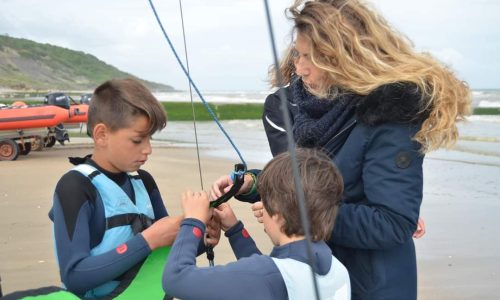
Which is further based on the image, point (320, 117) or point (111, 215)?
point (320, 117)

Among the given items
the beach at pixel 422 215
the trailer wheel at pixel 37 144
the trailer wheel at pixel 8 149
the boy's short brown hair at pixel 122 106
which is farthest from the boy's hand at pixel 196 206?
the trailer wheel at pixel 37 144

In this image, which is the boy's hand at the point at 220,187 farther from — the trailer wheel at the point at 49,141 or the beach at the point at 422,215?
the trailer wheel at the point at 49,141

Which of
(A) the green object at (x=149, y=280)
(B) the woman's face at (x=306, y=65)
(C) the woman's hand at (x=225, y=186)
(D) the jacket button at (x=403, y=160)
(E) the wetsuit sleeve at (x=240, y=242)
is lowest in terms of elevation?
(A) the green object at (x=149, y=280)

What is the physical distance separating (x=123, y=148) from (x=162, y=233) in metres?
0.39

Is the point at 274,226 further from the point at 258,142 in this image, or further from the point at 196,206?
the point at 258,142

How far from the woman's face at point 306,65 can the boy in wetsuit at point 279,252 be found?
40cm

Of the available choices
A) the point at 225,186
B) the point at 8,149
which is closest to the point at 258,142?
the point at 8,149

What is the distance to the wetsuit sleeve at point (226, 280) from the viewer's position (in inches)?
78.0

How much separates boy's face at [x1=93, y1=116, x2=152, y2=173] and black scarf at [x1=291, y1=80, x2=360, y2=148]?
602 mm

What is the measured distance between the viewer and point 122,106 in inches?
103

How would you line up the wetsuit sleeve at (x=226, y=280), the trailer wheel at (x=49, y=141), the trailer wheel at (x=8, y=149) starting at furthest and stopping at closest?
the trailer wheel at (x=49, y=141) < the trailer wheel at (x=8, y=149) < the wetsuit sleeve at (x=226, y=280)

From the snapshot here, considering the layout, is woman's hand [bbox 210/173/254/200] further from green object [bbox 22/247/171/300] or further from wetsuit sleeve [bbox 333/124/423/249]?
wetsuit sleeve [bbox 333/124/423/249]

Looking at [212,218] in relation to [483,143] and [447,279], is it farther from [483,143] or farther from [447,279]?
[483,143]

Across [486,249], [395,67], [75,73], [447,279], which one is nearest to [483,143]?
[486,249]
